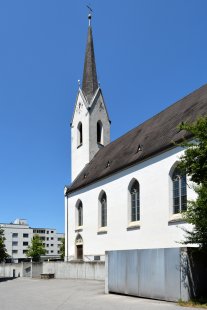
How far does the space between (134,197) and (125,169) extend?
2199 millimetres

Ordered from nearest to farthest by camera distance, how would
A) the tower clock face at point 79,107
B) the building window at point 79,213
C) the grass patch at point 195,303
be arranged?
the grass patch at point 195,303
the building window at point 79,213
the tower clock face at point 79,107

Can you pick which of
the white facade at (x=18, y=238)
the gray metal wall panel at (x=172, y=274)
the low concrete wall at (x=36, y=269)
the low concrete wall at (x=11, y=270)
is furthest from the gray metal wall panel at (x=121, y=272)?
the white facade at (x=18, y=238)

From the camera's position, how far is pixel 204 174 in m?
15.1

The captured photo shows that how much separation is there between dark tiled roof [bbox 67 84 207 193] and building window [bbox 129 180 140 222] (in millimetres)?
1572

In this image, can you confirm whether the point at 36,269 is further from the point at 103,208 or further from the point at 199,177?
the point at 199,177

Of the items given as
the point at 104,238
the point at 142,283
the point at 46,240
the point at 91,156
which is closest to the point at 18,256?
the point at 46,240

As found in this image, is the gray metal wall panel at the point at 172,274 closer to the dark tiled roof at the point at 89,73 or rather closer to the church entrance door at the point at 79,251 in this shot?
the church entrance door at the point at 79,251

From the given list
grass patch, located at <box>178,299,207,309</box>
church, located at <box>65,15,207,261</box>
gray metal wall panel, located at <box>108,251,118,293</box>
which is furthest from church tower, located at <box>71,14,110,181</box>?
grass patch, located at <box>178,299,207,309</box>

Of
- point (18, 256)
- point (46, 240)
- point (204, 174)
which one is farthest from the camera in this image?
point (46, 240)

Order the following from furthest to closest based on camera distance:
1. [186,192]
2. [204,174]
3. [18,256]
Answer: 1. [18,256]
2. [186,192]
3. [204,174]

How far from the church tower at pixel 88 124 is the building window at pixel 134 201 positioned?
13.5 metres

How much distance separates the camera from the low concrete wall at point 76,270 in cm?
2777

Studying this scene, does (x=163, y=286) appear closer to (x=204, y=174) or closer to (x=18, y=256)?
(x=204, y=174)

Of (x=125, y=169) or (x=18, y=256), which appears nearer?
(x=125, y=169)
